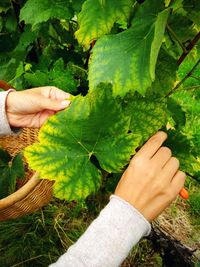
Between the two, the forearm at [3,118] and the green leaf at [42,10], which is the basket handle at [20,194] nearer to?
the forearm at [3,118]

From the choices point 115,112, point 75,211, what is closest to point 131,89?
point 115,112

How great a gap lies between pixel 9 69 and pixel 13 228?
73 centimetres

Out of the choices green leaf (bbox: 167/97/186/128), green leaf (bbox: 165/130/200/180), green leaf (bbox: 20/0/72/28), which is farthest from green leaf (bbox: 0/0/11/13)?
green leaf (bbox: 165/130/200/180)

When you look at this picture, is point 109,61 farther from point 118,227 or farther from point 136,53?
point 118,227

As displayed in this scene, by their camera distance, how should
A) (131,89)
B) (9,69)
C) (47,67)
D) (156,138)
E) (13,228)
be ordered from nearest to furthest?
1. (131,89)
2. (156,138)
3. (47,67)
4. (9,69)
5. (13,228)

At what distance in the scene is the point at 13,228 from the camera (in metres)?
1.83

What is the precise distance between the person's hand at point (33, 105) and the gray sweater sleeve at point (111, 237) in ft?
0.99

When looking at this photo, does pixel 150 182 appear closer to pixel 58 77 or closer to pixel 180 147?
pixel 180 147

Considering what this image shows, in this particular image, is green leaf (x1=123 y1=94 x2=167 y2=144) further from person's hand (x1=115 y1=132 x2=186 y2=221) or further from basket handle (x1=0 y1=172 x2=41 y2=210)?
basket handle (x1=0 y1=172 x2=41 y2=210)

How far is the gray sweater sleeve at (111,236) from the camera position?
84 cm

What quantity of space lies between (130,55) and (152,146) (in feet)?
0.68

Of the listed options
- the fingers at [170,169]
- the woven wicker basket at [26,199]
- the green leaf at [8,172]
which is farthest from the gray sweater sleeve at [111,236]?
the green leaf at [8,172]

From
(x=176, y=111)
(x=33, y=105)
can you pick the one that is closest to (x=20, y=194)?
(x=33, y=105)

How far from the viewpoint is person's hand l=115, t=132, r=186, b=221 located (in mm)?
858
